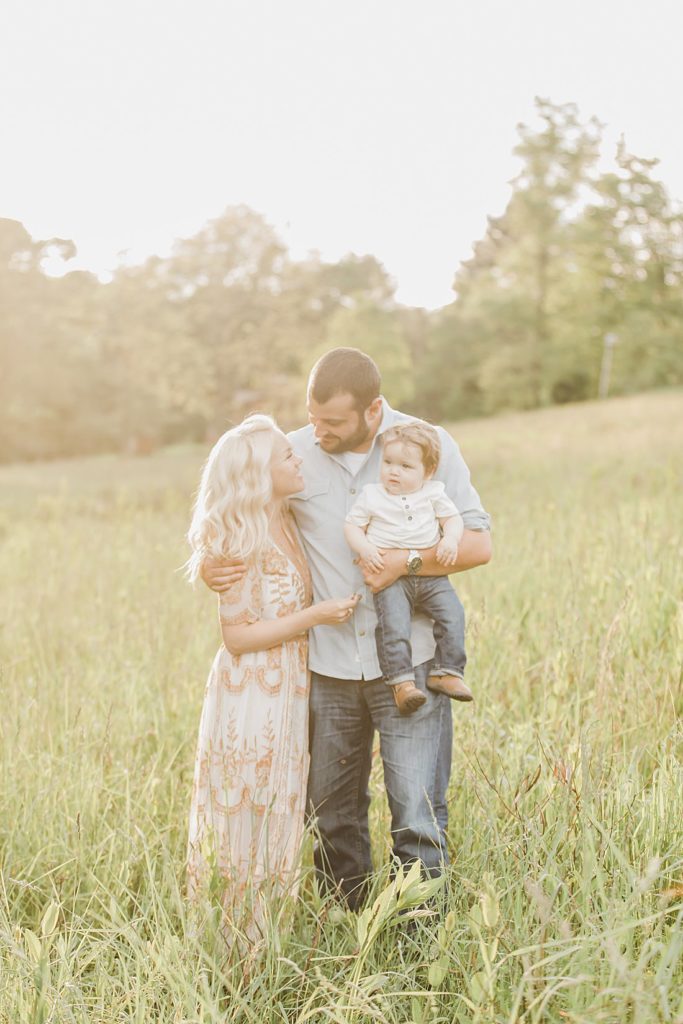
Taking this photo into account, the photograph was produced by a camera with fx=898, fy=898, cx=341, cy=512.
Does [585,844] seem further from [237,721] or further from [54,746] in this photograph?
[54,746]

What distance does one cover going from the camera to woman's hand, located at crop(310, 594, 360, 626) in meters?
2.71

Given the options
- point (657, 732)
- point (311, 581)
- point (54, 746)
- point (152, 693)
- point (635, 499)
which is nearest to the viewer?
point (311, 581)

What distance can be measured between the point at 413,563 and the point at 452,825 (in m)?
0.96

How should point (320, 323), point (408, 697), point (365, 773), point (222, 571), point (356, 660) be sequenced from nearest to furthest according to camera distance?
point (408, 697) < point (222, 571) < point (356, 660) < point (365, 773) < point (320, 323)

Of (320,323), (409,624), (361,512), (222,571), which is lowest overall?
(409,624)

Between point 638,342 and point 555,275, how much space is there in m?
5.38

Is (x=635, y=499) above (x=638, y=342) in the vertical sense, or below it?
below

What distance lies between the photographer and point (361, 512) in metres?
2.80

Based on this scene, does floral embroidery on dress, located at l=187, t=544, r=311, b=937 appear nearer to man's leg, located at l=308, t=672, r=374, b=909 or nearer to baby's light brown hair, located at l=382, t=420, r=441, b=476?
man's leg, located at l=308, t=672, r=374, b=909

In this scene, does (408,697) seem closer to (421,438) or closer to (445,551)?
(445,551)

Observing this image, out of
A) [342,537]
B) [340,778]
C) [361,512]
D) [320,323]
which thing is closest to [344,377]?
[361,512]

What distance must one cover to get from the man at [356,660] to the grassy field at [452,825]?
0.14 meters

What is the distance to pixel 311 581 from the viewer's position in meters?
3.02

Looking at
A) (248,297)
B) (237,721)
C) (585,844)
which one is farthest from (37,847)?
(248,297)
